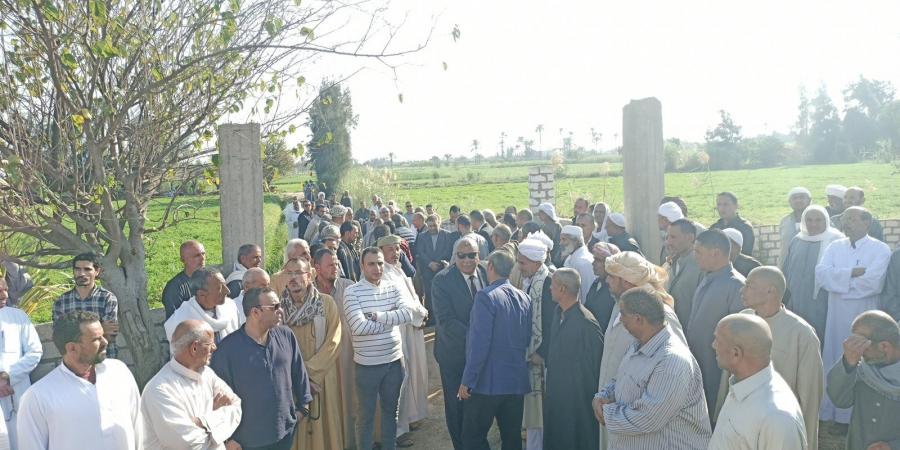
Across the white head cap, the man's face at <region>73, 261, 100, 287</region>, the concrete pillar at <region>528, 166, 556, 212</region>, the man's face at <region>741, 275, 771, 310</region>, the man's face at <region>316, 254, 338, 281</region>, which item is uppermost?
the concrete pillar at <region>528, 166, 556, 212</region>

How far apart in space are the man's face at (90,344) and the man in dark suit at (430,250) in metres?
7.38

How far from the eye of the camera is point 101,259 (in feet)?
18.2

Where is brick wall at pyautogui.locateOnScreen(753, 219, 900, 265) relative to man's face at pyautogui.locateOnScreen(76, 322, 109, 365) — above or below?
below

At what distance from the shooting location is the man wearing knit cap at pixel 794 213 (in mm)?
8492

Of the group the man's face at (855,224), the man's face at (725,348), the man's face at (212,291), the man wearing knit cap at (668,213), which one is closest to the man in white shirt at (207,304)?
the man's face at (212,291)

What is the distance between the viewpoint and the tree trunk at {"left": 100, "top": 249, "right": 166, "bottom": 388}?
571cm

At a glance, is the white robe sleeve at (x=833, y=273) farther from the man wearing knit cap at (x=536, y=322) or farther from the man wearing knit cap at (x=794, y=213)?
the man wearing knit cap at (x=536, y=322)

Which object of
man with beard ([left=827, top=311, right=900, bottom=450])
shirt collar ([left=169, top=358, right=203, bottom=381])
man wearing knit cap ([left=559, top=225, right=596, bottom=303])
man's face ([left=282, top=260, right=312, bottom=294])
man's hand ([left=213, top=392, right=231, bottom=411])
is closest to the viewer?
shirt collar ([left=169, top=358, right=203, bottom=381])

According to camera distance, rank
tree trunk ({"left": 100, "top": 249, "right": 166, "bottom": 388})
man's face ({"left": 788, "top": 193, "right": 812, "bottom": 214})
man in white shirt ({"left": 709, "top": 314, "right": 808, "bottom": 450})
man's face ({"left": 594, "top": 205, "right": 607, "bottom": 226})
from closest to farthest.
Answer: man in white shirt ({"left": 709, "top": 314, "right": 808, "bottom": 450})
tree trunk ({"left": 100, "top": 249, "right": 166, "bottom": 388})
man's face ({"left": 788, "top": 193, "right": 812, "bottom": 214})
man's face ({"left": 594, "top": 205, "right": 607, "bottom": 226})

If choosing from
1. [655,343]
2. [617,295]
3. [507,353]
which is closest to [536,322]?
[507,353]

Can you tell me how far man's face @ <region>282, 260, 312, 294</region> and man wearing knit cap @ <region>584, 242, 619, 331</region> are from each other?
89.7 inches

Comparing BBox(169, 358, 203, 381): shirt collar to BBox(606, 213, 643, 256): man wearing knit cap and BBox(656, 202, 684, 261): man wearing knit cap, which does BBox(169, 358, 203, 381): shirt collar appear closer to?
BBox(606, 213, 643, 256): man wearing knit cap

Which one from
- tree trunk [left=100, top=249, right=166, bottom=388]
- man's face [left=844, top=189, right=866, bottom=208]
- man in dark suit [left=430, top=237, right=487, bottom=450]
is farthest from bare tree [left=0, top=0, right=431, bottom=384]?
man's face [left=844, top=189, right=866, bottom=208]

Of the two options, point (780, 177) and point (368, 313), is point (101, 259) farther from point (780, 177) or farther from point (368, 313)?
point (780, 177)
